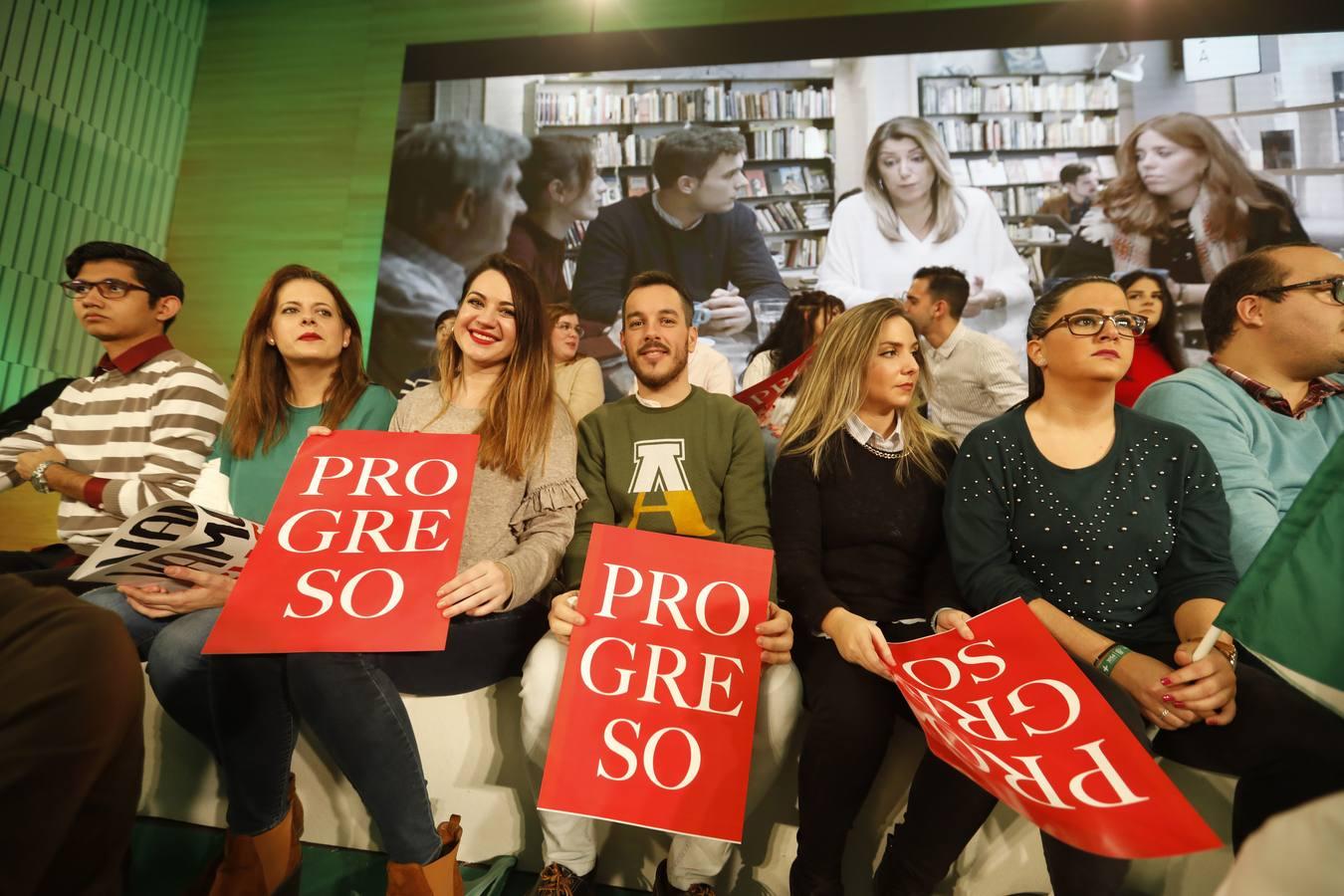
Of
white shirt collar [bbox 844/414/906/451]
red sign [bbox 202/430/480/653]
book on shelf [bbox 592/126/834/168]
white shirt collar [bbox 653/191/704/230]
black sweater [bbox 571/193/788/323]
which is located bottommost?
red sign [bbox 202/430/480/653]

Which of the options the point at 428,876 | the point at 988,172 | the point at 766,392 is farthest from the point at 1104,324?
the point at 988,172

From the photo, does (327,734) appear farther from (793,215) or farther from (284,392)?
(793,215)

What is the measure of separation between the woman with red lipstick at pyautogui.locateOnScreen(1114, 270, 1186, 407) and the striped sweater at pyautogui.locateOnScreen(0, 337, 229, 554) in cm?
312

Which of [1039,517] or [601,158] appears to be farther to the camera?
[601,158]

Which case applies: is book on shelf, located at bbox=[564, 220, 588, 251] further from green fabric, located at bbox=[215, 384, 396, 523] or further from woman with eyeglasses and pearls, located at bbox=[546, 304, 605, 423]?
green fabric, located at bbox=[215, 384, 396, 523]

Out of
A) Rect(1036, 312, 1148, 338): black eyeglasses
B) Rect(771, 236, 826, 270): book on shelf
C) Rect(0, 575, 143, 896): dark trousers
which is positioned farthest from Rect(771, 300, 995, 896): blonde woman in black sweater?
Rect(771, 236, 826, 270): book on shelf

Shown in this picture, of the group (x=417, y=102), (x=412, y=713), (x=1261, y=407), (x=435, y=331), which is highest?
(x=417, y=102)

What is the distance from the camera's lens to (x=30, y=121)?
3.93m

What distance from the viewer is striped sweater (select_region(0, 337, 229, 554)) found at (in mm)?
1862

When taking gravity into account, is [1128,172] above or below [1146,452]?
above

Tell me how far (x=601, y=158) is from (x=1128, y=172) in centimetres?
309

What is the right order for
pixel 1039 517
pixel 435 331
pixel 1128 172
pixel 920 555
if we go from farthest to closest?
pixel 435 331
pixel 1128 172
pixel 920 555
pixel 1039 517

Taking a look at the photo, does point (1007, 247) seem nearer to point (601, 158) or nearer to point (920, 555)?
point (601, 158)

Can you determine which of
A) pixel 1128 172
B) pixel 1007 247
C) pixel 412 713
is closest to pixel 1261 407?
pixel 412 713
